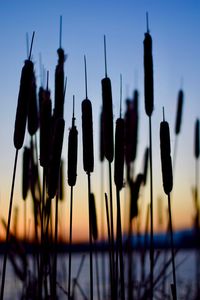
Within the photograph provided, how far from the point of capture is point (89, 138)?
1430 millimetres

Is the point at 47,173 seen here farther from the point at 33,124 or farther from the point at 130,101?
the point at 130,101

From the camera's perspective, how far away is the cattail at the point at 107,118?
1470 mm

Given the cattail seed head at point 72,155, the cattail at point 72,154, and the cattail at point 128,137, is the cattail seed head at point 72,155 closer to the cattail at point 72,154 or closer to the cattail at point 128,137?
the cattail at point 72,154

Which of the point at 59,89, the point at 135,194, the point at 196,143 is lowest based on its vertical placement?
the point at 135,194

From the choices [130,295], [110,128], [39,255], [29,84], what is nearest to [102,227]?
[130,295]

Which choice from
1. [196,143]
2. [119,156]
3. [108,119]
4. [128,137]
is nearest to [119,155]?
[119,156]

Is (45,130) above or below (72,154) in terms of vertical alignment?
above

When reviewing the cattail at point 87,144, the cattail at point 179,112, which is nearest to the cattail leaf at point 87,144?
the cattail at point 87,144

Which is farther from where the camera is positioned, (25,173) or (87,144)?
(25,173)

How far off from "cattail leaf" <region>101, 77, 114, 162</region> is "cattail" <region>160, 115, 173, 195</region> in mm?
187

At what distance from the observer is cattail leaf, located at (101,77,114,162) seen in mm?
1470

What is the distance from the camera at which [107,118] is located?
148 cm

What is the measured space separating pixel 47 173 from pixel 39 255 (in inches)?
11.8

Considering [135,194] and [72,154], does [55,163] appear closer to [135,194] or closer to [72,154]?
[72,154]
